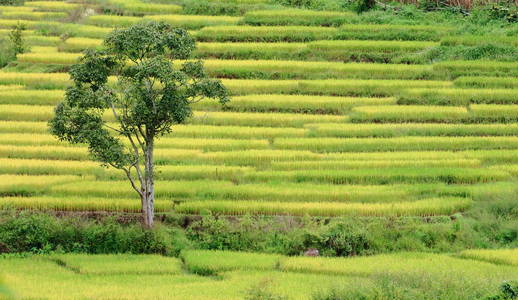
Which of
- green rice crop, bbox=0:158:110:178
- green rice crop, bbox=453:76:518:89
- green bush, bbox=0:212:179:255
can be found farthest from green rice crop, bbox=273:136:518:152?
green bush, bbox=0:212:179:255

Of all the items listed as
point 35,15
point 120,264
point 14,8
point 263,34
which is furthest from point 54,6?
point 120,264

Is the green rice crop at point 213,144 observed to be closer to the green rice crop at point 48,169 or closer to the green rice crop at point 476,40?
the green rice crop at point 48,169

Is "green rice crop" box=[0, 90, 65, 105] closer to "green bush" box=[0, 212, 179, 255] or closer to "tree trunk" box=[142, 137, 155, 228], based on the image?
"green bush" box=[0, 212, 179, 255]

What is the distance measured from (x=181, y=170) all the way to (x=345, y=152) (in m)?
3.92

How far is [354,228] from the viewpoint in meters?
18.4

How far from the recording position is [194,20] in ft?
105

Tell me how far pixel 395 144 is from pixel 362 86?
3.68m

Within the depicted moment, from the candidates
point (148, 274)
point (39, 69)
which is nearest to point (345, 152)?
point (148, 274)

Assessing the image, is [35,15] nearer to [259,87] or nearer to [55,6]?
[55,6]

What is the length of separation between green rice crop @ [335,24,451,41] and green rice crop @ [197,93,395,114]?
4.34 m

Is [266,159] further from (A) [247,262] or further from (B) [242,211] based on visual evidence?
(A) [247,262]

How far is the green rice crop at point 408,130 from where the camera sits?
24.2 m

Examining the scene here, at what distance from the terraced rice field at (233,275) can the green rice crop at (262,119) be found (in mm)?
7231

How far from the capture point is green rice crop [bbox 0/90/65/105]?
26188 mm
